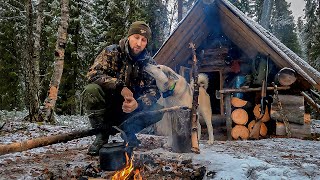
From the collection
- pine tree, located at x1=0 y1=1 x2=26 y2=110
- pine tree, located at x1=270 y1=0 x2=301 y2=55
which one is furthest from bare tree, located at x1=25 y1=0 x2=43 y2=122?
pine tree, located at x1=270 y1=0 x2=301 y2=55

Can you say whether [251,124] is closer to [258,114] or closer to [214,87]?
[258,114]

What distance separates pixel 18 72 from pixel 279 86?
1641cm

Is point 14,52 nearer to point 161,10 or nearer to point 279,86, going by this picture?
point 161,10

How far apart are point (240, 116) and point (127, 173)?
5.61 m

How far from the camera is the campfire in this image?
271 cm

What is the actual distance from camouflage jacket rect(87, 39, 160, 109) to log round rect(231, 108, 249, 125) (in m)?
4.47

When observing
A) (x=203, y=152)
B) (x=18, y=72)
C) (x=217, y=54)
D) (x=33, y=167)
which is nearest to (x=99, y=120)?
(x=33, y=167)

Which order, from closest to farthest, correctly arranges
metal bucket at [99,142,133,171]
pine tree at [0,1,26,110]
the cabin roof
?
metal bucket at [99,142,133,171]
the cabin roof
pine tree at [0,1,26,110]

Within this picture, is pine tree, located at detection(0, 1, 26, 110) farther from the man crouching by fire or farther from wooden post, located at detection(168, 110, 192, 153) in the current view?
wooden post, located at detection(168, 110, 192, 153)

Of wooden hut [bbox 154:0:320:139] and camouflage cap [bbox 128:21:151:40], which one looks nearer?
camouflage cap [bbox 128:21:151:40]

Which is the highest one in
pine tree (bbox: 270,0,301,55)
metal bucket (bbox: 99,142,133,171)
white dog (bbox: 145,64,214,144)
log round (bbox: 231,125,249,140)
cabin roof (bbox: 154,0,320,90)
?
pine tree (bbox: 270,0,301,55)

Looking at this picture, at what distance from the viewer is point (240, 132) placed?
25.2ft

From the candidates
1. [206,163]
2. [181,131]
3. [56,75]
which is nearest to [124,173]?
[206,163]

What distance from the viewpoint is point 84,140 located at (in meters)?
A: 5.32
